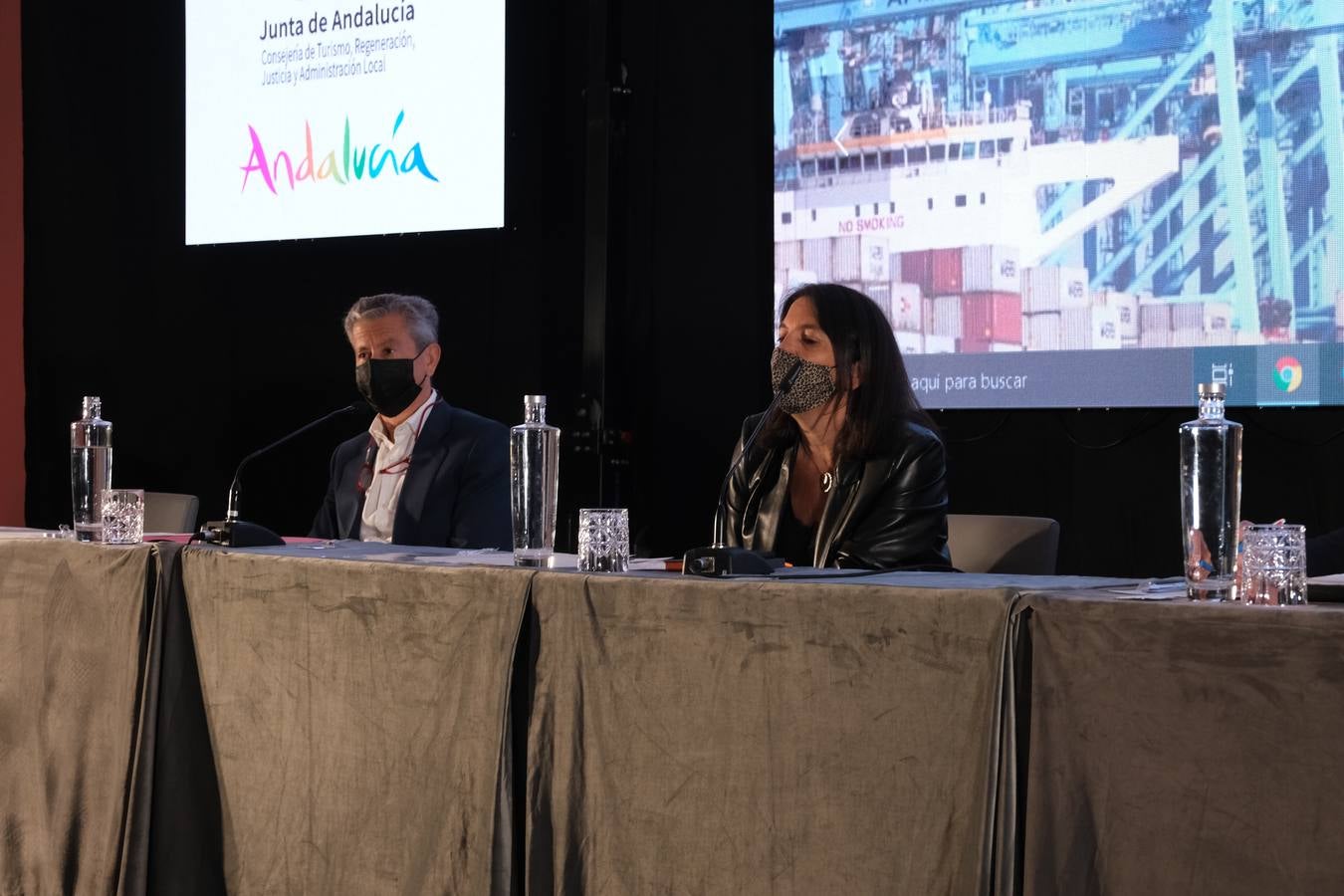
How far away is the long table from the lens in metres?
1.30

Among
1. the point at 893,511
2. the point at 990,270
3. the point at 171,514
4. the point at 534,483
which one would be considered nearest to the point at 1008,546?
the point at 893,511

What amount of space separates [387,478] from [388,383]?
21 centimetres

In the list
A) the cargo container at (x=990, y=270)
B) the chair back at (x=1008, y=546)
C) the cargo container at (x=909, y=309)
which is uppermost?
the cargo container at (x=990, y=270)

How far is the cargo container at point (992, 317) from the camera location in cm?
388

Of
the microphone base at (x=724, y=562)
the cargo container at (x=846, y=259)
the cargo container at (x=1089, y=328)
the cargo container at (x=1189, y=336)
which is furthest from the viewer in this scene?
the cargo container at (x=846, y=259)

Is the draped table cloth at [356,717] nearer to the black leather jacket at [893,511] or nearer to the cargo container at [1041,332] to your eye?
the black leather jacket at [893,511]

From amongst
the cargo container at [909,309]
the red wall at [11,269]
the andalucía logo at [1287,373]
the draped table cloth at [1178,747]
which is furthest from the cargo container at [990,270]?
the red wall at [11,269]

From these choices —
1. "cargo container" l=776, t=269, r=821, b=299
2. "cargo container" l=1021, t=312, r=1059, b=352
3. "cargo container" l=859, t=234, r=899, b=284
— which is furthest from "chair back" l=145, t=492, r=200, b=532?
"cargo container" l=1021, t=312, r=1059, b=352

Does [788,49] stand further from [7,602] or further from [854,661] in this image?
[854,661]

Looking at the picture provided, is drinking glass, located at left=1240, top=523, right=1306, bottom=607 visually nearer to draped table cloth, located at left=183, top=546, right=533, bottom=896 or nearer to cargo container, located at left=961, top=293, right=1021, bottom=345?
draped table cloth, located at left=183, top=546, right=533, bottom=896

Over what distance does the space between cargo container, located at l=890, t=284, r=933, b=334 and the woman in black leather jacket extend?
56.8 inches

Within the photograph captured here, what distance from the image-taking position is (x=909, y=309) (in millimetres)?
4023

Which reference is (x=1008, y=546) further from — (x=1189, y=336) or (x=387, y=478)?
(x=387, y=478)

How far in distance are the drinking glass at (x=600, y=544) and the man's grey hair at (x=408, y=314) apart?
1.70 m
